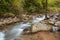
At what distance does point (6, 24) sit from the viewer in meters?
15.6

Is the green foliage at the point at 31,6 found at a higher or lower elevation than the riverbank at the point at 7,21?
higher

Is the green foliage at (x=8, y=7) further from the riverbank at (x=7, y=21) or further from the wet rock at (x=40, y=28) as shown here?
the wet rock at (x=40, y=28)

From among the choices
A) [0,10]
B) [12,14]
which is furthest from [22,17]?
[0,10]

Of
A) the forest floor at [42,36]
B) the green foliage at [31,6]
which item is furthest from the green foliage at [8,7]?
the forest floor at [42,36]

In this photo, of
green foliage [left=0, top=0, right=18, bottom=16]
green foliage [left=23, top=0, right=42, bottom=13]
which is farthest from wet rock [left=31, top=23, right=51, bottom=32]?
green foliage [left=23, top=0, right=42, bottom=13]

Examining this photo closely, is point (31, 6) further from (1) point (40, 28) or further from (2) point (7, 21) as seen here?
(1) point (40, 28)

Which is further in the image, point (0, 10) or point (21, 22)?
point (0, 10)

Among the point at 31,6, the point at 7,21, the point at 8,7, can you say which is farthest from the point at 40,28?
the point at 31,6

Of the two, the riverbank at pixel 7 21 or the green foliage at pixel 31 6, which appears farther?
the green foliage at pixel 31 6

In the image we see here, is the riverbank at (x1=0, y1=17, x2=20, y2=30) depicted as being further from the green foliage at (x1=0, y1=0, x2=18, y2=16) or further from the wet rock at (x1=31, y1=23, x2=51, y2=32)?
the wet rock at (x1=31, y1=23, x2=51, y2=32)

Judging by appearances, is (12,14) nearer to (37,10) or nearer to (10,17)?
(10,17)

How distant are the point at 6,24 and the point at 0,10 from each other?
3.36 metres

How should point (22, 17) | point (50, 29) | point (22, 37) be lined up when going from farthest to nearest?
1. point (22, 17)
2. point (50, 29)
3. point (22, 37)

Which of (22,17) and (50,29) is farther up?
(22,17)
